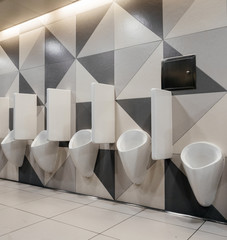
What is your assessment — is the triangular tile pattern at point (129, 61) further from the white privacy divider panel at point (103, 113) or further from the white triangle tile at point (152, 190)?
the white triangle tile at point (152, 190)

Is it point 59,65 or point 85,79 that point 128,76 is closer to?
point 85,79

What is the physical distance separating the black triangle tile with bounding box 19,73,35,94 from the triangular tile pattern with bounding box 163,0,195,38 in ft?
8.54

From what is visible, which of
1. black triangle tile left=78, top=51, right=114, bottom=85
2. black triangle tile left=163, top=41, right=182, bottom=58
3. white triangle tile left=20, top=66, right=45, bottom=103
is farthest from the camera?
white triangle tile left=20, top=66, right=45, bottom=103

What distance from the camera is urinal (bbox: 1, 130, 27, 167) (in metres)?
4.37

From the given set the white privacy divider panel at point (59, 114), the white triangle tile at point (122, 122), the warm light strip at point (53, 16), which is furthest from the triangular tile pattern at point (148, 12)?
the white privacy divider panel at point (59, 114)

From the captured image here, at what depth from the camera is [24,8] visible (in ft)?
12.7

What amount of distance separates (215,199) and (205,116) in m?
0.90

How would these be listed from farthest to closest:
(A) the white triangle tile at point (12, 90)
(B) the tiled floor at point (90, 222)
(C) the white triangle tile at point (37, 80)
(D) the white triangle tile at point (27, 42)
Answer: (A) the white triangle tile at point (12, 90) < (D) the white triangle tile at point (27, 42) < (C) the white triangle tile at point (37, 80) < (B) the tiled floor at point (90, 222)

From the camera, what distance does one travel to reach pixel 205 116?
2.73 m

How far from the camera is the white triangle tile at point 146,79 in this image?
121 inches

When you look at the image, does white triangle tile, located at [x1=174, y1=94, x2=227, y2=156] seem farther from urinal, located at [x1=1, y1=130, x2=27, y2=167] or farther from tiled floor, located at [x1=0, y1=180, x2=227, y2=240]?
urinal, located at [x1=1, y1=130, x2=27, y2=167]

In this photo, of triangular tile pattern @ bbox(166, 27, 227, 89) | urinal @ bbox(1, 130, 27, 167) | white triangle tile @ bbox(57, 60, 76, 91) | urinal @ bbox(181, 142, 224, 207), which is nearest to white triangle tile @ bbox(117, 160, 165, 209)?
urinal @ bbox(181, 142, 224, 207)

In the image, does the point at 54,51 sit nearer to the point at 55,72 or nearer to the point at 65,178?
the point at 55,72

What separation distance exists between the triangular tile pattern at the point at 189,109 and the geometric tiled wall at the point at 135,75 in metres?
0.01
